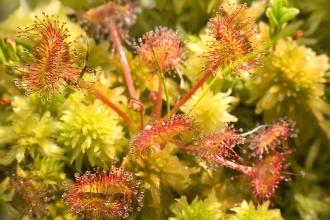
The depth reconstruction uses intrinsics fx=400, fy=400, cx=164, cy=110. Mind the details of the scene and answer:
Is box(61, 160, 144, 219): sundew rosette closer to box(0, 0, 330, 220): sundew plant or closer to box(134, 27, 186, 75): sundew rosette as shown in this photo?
box(0, 0, 330, 220): sundew plant

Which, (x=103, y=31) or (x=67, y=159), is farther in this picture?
(x=103, y=31)

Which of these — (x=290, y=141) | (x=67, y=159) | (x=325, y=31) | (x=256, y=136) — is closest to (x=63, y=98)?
(x=67, y=159)

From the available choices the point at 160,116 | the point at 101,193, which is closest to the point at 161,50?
the point at 160,116

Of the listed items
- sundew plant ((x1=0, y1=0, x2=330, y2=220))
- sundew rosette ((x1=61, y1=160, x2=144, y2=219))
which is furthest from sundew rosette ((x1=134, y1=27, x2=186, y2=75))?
sundew rosette ((x1=61, y1=160, x2=144, y2=219))

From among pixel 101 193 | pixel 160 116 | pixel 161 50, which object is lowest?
pixel 101 193

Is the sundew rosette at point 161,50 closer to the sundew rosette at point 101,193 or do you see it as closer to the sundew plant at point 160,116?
the sundew plant at point 160,116

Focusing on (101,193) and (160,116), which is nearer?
(101,193)

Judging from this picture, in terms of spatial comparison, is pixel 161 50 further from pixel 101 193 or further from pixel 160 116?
pixel 101 193

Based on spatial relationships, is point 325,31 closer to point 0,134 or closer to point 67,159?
point 67,159
